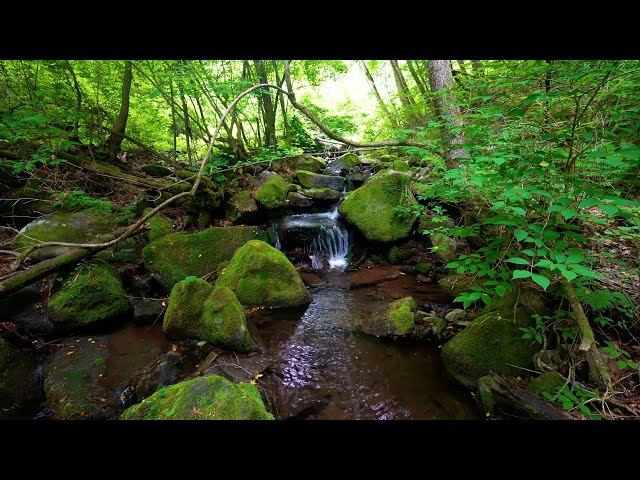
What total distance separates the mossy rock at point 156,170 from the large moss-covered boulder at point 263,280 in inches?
199

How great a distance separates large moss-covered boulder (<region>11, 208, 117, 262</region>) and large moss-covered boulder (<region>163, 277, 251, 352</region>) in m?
2.31

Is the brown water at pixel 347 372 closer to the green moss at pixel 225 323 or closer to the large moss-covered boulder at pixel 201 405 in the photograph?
the green moss at pixel 225 323

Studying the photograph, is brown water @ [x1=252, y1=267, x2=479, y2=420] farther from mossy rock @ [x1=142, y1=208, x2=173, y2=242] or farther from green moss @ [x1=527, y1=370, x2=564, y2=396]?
mossy rock @ [x1=142, y1=208, x2=173, y2=242]

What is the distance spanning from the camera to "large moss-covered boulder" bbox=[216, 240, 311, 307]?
18.8ft

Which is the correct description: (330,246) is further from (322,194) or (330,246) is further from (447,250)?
(447,250)

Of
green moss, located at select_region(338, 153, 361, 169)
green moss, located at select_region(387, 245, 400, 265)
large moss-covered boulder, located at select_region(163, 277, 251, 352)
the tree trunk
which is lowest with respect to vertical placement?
green moss, located at select_region(387, 245, 400, 265)

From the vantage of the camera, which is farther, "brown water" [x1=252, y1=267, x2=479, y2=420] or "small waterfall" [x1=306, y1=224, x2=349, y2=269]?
"small waterfall" [x1=306, y1=224, x2=349, y2=269]

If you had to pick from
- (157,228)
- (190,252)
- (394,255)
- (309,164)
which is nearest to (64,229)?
(157,228)

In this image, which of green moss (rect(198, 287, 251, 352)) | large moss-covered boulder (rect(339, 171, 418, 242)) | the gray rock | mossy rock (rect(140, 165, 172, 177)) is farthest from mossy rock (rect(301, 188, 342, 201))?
the gray rock

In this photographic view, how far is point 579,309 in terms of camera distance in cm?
Result: 293

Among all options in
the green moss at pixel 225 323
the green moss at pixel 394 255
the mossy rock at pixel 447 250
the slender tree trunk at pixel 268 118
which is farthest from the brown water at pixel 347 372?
the slender tree trunk at pixel 268 118
